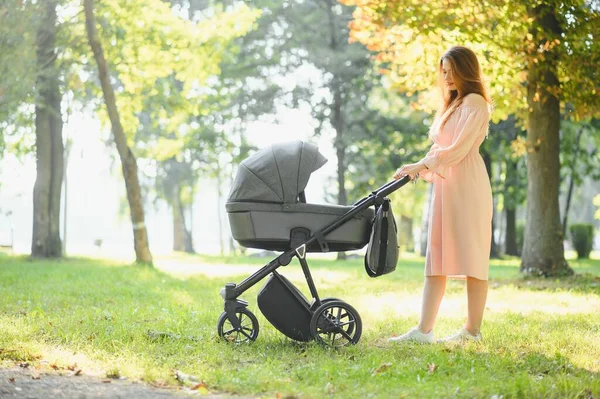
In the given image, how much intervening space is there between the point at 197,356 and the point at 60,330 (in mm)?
1545

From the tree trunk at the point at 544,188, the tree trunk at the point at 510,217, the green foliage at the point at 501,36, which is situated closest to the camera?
the green foliage at the point at 501,36

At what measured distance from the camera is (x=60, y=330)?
6.23m

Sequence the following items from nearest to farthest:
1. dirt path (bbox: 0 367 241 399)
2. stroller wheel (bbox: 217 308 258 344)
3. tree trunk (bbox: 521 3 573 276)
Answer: dirt path (bbox: 0 367 241 399)
stroller wheel (bbox: 217 308 258 344)
tree trunk (bbox: 521 3 573 276)

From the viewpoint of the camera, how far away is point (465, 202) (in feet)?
19.0

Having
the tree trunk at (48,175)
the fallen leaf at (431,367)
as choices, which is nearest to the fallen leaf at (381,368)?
the fallen leaf at (431,367)

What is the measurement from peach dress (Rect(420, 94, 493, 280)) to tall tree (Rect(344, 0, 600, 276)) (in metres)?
5.59

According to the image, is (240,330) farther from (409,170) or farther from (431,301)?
(409,170)

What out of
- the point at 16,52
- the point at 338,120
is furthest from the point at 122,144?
the point at 338,120

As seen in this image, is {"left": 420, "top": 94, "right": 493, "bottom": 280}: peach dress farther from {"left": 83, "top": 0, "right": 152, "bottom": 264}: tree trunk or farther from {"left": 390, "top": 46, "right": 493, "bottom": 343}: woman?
{"left": 83, "top": 0, "right": 152, "bottom": 264}: tree trunk

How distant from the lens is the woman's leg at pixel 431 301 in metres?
5.92

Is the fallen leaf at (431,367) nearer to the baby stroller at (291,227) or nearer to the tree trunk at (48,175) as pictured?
the baby stroller at (291,227)

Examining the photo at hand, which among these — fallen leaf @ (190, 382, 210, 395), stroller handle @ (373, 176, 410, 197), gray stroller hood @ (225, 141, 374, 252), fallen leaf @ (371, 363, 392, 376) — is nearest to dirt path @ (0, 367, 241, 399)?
fallen leaf @ (190, 382, 210, 395)

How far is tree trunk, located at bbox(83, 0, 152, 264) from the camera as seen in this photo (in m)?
14.5

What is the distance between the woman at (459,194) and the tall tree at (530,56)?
17.9 ft
